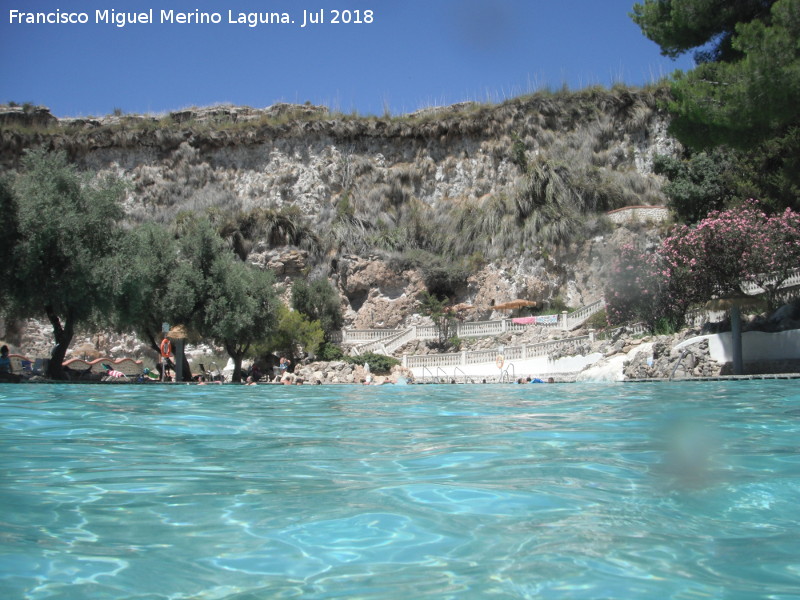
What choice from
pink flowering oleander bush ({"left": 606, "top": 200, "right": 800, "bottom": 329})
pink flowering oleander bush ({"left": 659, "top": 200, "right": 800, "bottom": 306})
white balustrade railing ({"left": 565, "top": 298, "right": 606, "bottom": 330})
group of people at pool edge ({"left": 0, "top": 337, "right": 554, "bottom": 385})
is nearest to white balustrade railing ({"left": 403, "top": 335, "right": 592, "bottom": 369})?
group of people at pool edge ({"left": 0, "top": 337, "right": 554, "bottom": 385})

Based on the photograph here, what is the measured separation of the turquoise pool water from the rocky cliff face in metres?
33.3

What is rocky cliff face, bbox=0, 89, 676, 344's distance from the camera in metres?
39.8

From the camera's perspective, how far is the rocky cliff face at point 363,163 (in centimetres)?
3984

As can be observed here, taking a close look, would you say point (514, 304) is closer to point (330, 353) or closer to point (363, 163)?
point (330, 353)

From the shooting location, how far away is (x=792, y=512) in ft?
11.6

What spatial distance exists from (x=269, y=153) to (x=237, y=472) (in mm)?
42604

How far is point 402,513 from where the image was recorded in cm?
348

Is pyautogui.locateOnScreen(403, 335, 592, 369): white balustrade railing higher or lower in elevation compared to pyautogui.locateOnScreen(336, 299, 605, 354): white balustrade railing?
lower

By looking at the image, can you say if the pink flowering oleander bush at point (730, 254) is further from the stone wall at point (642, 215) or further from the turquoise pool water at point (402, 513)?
the stone wall at point (642, 215)

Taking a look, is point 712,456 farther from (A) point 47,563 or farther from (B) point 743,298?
(B) point 743,298

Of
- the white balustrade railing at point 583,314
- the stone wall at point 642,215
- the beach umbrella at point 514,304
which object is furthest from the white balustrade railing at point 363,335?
the stone wall at point 642,215

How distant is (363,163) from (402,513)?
42086 millimetres

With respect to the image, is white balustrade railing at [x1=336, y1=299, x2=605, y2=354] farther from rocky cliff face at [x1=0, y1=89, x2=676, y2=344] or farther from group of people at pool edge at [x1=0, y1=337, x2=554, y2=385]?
group of people at pool edge at [x1=0, y1=337, x2=554, y2=385]

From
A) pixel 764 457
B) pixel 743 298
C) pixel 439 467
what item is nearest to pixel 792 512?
pixel 764 457
